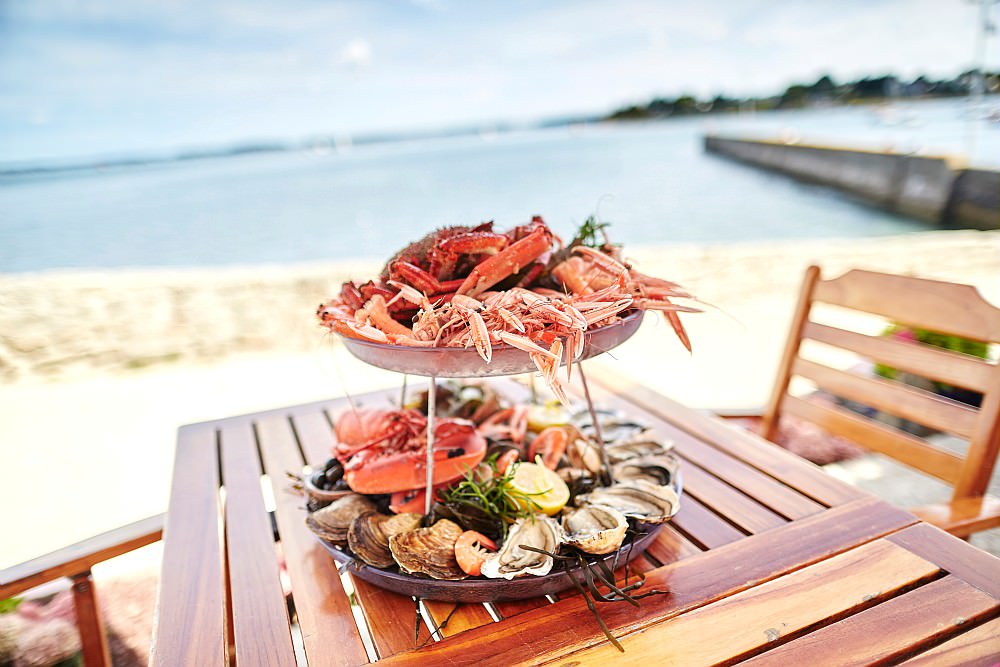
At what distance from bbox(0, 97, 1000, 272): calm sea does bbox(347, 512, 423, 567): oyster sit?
5.60 meters

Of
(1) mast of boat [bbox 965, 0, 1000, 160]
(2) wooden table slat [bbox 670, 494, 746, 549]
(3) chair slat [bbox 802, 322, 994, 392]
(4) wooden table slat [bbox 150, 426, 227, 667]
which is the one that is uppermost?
(1) mast of boat [bbox 965, 0, 1000, 160]

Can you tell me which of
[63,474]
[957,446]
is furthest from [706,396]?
[63,474]

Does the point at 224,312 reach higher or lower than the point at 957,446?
lower

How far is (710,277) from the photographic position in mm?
8039

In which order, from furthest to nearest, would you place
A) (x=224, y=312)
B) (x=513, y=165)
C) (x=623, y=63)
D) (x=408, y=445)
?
(x=513, y=165) < (x=623, y=63) < (x=224, y=312) < (x=408, y=445)

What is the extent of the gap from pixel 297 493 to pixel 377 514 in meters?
0.45

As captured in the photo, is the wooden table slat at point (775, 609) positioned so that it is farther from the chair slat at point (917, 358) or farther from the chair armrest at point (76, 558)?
the chair armrest at point (76, 558)

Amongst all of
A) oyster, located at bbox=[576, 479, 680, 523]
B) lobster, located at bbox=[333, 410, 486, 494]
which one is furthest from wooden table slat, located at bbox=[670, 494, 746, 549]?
lobster, located at bbox=[333, 410, 486, 494]

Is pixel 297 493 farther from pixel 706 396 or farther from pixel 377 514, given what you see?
pixel 706 396

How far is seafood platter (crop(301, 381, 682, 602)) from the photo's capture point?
3.85 feet

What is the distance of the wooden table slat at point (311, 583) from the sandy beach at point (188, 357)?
2.20 ft

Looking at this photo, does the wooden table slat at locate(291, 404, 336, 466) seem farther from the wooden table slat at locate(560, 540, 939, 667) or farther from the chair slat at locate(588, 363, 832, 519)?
the wooden table slat at locate(560, 540, 939, 667)

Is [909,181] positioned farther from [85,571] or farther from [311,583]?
[85,571]

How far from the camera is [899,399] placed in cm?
205
